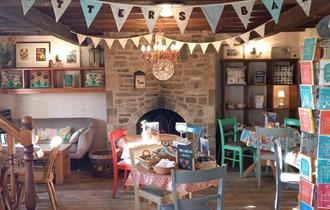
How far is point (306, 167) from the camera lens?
3348mm

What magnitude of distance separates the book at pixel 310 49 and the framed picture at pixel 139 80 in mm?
3503

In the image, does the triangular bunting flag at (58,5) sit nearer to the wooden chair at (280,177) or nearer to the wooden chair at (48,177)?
the wooden chair at (48,177)

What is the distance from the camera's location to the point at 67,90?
21.7 ft

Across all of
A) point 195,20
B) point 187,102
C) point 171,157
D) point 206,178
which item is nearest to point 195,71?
point 187,102

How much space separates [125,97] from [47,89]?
145 cm

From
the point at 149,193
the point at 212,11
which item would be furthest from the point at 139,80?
the point at 149,193

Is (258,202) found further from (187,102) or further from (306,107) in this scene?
(187,102)

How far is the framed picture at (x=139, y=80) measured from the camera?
21.0ft

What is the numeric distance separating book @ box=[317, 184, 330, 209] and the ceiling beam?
3.48 meters

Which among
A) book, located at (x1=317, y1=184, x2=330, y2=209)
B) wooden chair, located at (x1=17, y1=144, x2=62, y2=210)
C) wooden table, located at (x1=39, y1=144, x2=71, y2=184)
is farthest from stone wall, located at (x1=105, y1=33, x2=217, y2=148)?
book, located at (x1=317, y1=184, x2=330, y2=209)

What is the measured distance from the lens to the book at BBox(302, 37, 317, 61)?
3179 millimetres

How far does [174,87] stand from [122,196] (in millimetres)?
2343

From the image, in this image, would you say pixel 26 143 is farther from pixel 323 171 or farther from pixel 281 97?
pixel 281 97

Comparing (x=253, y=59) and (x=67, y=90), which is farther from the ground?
(x=253, y=59)
